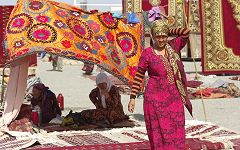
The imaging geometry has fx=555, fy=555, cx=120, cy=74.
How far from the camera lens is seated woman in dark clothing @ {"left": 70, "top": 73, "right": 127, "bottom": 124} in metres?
6.99

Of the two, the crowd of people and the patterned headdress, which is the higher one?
the patterned headdress

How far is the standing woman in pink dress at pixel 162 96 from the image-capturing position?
14.0 feet

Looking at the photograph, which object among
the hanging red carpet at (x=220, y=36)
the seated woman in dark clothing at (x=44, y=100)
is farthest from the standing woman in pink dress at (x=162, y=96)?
the hanging red carpet at (x=220, y=36)

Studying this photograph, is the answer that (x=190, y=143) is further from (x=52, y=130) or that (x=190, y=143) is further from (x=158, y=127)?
(x=52, y=130)

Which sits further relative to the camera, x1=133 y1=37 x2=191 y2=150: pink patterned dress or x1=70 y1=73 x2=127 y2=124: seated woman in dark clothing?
x1=70 y1=73 x2=127 y2=124: seated woman in dark clothing

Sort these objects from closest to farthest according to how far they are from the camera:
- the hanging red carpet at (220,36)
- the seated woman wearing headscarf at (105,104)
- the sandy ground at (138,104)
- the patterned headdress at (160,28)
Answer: the patterned headdress at (160,28)
the seated woman wearing headscarf at (105,104)
the sandy ground at (138,104)
the hanging red carpet at (220,36)

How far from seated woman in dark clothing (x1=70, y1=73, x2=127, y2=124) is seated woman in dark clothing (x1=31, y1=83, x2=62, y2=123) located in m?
0.39

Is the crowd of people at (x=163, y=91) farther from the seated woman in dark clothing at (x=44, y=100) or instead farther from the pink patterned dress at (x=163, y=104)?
the seated woman in dark clothing at (x=44, y=100)

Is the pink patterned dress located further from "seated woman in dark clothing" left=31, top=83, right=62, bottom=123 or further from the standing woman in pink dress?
"seated woman in dark clothing" left=31, top=83, right=62, bottom=123

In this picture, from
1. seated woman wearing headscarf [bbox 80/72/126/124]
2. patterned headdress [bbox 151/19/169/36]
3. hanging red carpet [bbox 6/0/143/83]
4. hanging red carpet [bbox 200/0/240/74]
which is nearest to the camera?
patterned headdress [bbox 151/19/169/36]

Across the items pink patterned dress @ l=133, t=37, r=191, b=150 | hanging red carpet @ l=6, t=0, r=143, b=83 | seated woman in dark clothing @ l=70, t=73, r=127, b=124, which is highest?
hanging red carpet @ l=6, t=0, r=143, b=83

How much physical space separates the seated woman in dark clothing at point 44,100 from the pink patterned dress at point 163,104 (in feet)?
9.53

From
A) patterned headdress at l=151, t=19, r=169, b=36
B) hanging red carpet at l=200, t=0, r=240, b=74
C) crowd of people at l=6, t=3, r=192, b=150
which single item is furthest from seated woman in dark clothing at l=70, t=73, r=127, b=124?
hanging red carpet at l=200, t=0, r=240, b=74

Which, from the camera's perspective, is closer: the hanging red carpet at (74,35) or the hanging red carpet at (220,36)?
the hanging red carpet at (74,35)
